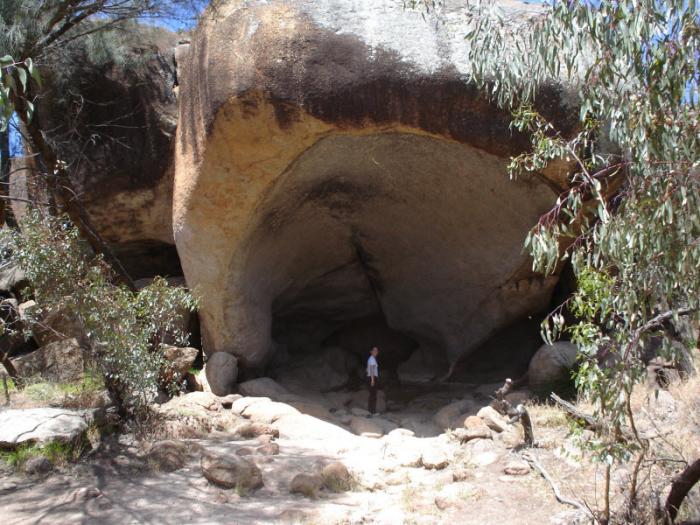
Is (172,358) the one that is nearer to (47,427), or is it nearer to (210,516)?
(47,427)

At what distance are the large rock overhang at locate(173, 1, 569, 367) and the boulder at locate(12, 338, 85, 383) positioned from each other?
62.3 inches

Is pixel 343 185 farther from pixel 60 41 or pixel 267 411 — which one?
pixel 60 41

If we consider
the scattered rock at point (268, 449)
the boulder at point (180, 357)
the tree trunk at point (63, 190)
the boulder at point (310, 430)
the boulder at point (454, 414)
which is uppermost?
the tree trunk at point (63, 190)

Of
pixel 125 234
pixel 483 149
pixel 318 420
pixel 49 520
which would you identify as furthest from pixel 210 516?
pixel 125 234

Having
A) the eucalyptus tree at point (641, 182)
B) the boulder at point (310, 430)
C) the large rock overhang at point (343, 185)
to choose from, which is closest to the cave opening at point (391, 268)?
the large rock overhang at point (343, 185)

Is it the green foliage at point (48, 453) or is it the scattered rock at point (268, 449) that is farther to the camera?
the scattered rock at point (268, 449)

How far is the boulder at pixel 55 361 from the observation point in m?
7.85

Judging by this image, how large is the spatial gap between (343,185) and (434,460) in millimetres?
3967

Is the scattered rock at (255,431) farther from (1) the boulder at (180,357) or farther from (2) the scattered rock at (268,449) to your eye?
(1) the boulder at (180,357)

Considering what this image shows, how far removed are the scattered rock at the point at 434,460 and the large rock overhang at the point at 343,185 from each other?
3031mm

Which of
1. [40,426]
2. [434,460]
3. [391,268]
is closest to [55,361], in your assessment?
[40,426]

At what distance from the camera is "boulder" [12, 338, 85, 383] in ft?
25.8

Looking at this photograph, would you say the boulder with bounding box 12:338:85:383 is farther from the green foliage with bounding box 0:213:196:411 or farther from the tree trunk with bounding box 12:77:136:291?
the green foliage with bounding box 0:213:196:411

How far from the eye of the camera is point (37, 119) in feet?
29.8
